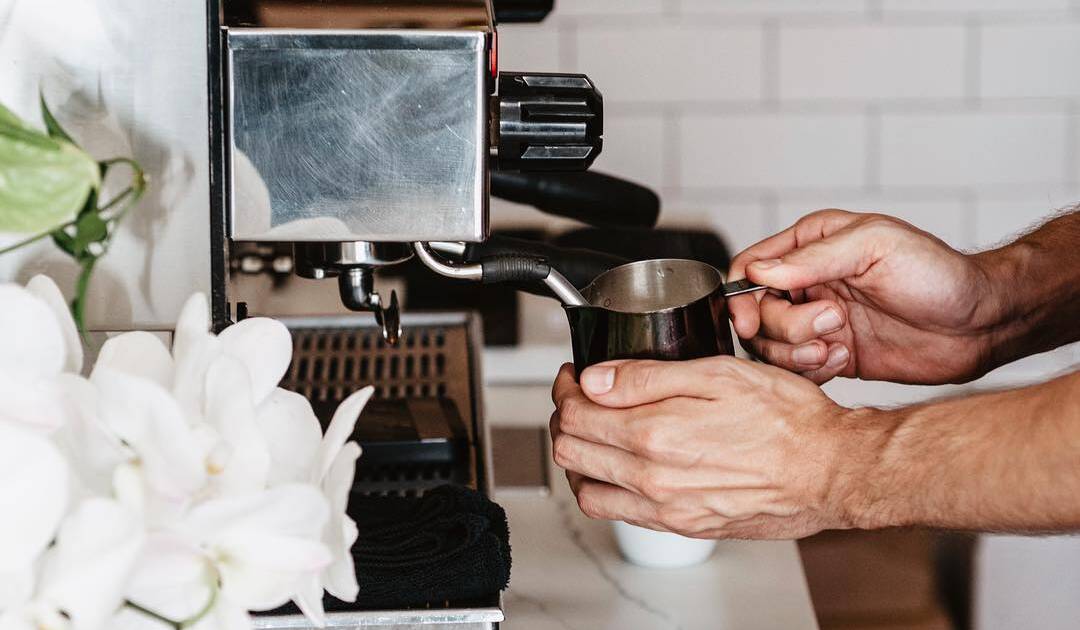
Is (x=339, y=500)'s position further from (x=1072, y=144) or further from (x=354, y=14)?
(x=1072, y=144)

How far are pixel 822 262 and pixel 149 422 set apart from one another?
617 mm

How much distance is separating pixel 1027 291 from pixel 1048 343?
0.07 meters

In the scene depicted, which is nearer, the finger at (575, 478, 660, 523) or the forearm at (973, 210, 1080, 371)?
the finger at (575, 478, 660, 523)

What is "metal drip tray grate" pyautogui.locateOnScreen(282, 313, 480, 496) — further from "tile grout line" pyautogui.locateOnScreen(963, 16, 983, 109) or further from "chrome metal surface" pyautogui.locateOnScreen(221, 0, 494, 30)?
"tile grout line" pyautogui.locateOnScreen(963, 16, 983, 109)

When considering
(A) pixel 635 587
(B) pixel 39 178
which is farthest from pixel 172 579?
(A) pixel 635 587

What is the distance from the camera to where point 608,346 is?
0.70 meters

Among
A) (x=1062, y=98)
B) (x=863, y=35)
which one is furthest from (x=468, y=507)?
(x=1062, y=98)

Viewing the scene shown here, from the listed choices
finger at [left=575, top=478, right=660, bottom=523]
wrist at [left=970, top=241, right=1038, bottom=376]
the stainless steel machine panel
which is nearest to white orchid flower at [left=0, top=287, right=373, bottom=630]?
the stainless steel machine panel

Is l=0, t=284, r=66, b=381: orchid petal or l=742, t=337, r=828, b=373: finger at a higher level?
l=0, t=284, r=66, b=381: orchid petal

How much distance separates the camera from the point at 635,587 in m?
0.92

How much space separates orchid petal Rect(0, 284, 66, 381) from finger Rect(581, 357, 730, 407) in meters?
0.37

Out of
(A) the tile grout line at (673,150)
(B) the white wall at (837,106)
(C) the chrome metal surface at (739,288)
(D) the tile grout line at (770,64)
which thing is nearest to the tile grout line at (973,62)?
(B) the white wall at (837,106)

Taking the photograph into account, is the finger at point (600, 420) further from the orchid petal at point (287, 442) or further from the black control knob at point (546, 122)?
the orchid petal at point (287, 442)

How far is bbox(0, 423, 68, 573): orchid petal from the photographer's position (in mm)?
377
